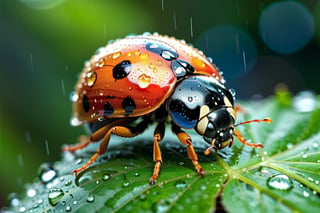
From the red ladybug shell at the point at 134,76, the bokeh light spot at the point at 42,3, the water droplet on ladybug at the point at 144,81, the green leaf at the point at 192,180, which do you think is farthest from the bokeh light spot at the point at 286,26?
the water droplet on ladybug at the point at 144,81

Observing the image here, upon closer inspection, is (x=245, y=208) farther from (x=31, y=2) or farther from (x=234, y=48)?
(x=234, y=48)

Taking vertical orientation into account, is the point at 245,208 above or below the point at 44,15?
below

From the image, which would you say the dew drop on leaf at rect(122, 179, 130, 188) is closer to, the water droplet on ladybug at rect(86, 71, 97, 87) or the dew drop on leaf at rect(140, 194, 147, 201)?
the dew drop on leaf at rect(140, 194, 147, 201)

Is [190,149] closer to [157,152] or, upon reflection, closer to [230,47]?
[157,152]

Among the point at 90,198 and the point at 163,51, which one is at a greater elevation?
the point at 163,51

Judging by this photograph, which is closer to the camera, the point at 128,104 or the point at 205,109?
the point at 205,109

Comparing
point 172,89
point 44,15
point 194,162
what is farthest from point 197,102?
point 44,15

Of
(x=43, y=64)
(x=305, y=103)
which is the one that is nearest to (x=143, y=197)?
(x=305, y=103)
